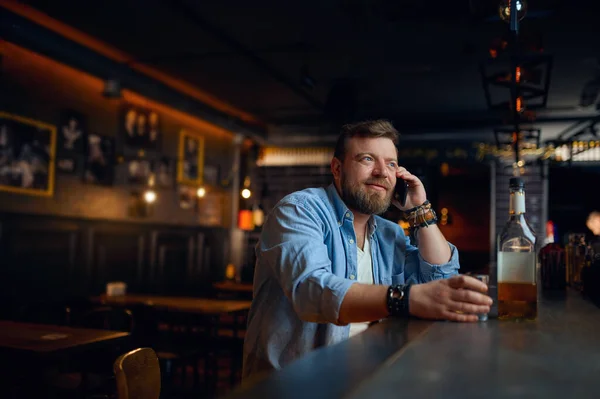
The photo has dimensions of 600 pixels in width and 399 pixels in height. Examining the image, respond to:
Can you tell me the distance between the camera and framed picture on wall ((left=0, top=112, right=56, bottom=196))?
543cm

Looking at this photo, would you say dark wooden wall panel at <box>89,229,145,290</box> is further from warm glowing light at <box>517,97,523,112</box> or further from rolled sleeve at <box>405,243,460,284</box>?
rolled sleeve at <box>405,243,460,284</box>

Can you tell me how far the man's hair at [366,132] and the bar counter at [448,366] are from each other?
2.60 ft

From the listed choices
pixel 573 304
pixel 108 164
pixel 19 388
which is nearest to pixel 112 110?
pixel 108 164

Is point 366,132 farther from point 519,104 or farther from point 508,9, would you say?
point 519,104

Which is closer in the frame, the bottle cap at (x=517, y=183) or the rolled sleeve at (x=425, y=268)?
the bottle cap at (x=517, y=183)

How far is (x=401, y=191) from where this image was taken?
196 cm

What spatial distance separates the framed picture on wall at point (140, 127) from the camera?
23.8 ft

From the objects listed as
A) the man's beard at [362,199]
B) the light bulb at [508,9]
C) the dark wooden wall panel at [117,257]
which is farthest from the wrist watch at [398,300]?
the dark wooden wall panel at [117,257]

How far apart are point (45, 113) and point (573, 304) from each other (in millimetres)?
5610

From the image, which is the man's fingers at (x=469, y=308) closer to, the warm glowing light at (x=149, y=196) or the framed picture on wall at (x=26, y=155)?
the framed picture on wall at (x=26, y=155)

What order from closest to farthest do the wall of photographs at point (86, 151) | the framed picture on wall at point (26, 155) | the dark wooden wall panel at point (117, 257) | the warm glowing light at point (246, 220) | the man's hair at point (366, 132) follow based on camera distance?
the man's hair at point (366, 132) < the framed picture on wall at point (26, 155) < the wall of photographs at point (86, 151) < the dark wooden wall panel at point (117, 257) < the warm glowing light at point (246, 220)

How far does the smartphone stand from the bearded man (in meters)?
0.01

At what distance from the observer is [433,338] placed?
1.03 metres

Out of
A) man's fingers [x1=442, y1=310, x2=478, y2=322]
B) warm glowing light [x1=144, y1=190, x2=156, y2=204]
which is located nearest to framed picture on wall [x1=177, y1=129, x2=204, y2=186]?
warm glowing light [x1=144, y1=190, x2=156, y2=204]
